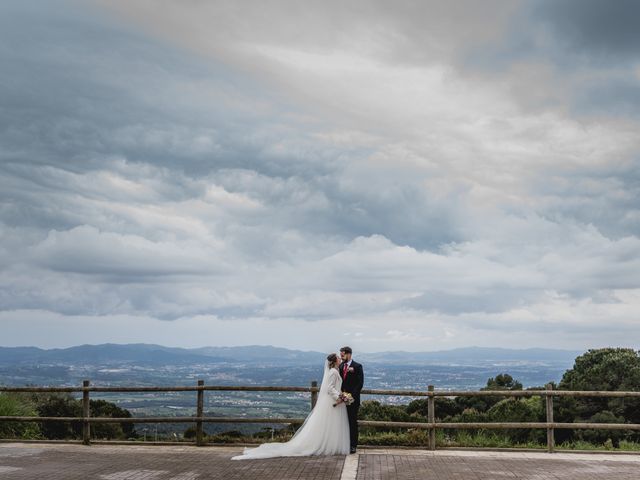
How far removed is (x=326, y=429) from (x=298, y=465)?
4.33 ft

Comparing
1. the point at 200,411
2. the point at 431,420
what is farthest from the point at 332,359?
the point at 200,411

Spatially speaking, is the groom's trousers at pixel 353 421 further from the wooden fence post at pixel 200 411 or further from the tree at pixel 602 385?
the tree at pixel 602 385

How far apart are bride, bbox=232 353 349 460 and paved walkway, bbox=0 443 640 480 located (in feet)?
1.09

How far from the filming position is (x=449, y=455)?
13883 mm

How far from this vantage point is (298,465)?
496 inches

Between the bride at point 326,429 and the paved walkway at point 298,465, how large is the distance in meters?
0.33

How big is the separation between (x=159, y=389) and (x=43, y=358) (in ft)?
420

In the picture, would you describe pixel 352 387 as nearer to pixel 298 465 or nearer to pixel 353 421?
pixel 353 421

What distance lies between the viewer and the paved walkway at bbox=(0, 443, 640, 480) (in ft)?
38.1

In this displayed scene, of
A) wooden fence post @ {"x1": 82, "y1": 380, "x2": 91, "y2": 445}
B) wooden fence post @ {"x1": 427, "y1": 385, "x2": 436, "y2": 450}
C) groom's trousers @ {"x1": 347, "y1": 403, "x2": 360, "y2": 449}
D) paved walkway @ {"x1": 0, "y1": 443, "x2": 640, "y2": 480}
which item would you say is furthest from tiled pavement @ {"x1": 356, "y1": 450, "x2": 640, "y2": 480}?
wooden fence post @ {"x1": 82, "y1": 380, "x2": 91, "y2": 445}

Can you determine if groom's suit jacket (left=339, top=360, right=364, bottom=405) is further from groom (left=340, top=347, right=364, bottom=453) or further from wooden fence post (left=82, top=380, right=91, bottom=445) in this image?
wooden fence post (left=82, top=380, right=91, bottom=445)

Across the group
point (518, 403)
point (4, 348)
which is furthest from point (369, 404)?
point (4, 348)

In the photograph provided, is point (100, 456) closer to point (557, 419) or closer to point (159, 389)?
point (159, 389)

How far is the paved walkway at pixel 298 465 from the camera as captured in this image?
38.1 ft
